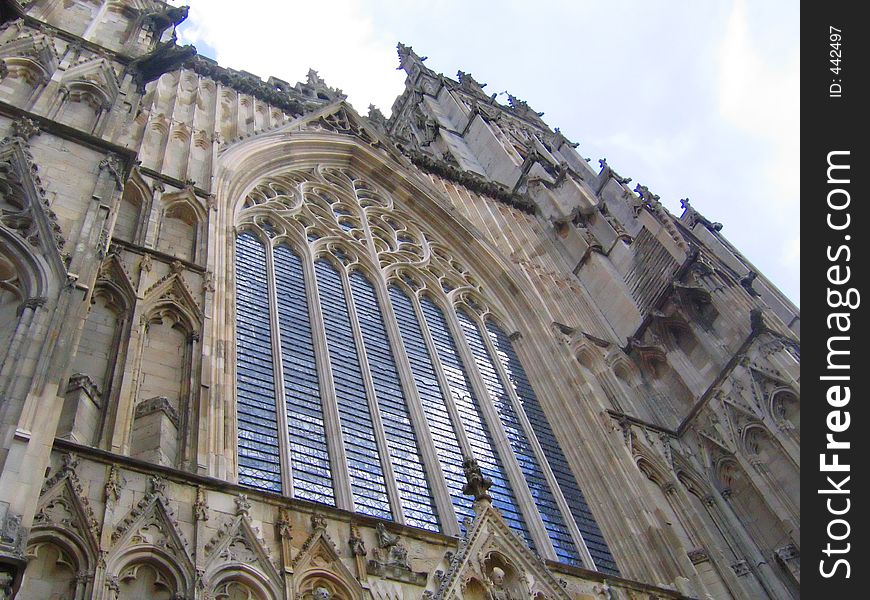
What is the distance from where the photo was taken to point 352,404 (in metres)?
12.1

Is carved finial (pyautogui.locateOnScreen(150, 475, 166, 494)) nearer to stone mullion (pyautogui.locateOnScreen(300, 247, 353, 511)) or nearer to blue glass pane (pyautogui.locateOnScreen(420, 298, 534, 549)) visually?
stone mullion (pyautogui.locateOnScreen(300, 247, 353, 511))

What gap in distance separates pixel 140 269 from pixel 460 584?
587cm

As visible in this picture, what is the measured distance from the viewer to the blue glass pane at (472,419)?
11953 mm

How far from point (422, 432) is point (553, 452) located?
287cm

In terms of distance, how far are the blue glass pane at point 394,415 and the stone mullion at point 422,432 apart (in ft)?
0.24

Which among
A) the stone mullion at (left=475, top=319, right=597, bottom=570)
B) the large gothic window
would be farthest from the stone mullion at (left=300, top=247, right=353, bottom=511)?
the stone mullion at (left=475, top=319, right=597, bottom=570)

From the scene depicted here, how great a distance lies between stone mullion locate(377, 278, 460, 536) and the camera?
35.7ft

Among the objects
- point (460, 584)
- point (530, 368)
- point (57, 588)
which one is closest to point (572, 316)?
point (530, 368)

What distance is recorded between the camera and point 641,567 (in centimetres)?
1171

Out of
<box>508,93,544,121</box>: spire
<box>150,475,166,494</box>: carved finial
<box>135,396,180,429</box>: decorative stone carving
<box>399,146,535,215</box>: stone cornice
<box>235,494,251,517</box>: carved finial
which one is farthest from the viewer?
<box>508,93,544,121</box>: spire

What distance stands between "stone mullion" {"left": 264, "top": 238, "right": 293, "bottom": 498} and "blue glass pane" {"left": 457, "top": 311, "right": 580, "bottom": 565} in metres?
3.96

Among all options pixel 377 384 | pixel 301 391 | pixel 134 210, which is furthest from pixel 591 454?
pixel 134 210

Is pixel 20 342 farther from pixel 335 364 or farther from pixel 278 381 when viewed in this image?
pixel 335 364
